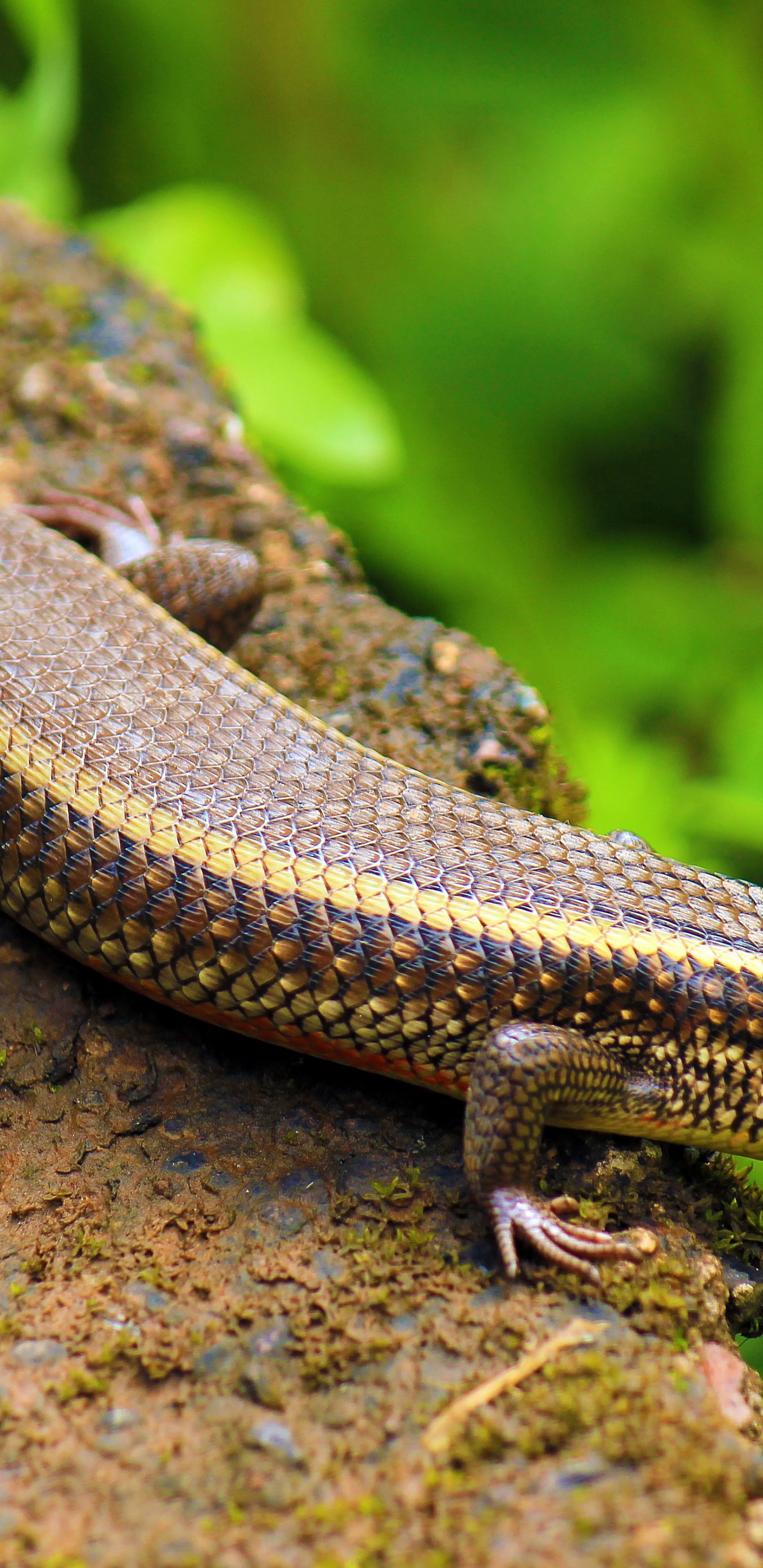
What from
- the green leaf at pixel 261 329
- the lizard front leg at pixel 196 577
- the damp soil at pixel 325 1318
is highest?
the green leaf at pixel 261 329

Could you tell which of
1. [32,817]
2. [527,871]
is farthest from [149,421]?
[527,871]

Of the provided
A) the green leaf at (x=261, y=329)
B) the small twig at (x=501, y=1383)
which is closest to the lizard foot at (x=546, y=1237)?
the small twig at (x=501, y=1383)

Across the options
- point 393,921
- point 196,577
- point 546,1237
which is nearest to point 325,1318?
point 546,1237

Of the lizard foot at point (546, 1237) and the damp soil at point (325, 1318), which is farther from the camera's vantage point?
the lizard foot at point (546, 1237)

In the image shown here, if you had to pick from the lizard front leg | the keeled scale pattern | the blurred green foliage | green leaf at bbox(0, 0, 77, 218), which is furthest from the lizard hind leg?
green leaf at bbox(0, 0, 77, 218)

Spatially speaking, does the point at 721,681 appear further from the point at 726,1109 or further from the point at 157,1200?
the point at 157,1200

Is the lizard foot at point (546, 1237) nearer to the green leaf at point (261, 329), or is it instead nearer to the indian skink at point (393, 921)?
the indian skink at point (393, 921)

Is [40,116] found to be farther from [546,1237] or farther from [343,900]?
[546,1237]
